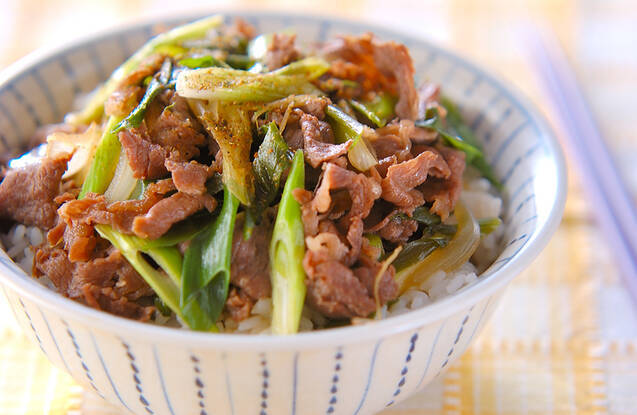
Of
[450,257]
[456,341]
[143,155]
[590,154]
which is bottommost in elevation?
[590,154]

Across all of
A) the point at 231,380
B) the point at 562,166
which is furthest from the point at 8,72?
the point at 562,166

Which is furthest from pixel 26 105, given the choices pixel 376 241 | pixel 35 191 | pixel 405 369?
→ pixel 405 369

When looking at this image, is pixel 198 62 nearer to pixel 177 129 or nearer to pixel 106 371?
pixel 177 129

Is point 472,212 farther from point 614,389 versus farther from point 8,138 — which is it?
point 8,138

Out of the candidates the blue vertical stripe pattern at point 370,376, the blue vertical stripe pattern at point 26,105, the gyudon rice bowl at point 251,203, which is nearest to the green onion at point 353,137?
the gyudon rice bowl at point 251,203

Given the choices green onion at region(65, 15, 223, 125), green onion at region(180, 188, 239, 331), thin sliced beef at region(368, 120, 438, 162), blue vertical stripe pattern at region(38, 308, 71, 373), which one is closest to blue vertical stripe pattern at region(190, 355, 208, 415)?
green onion at region(180, 188, 239, 331)
